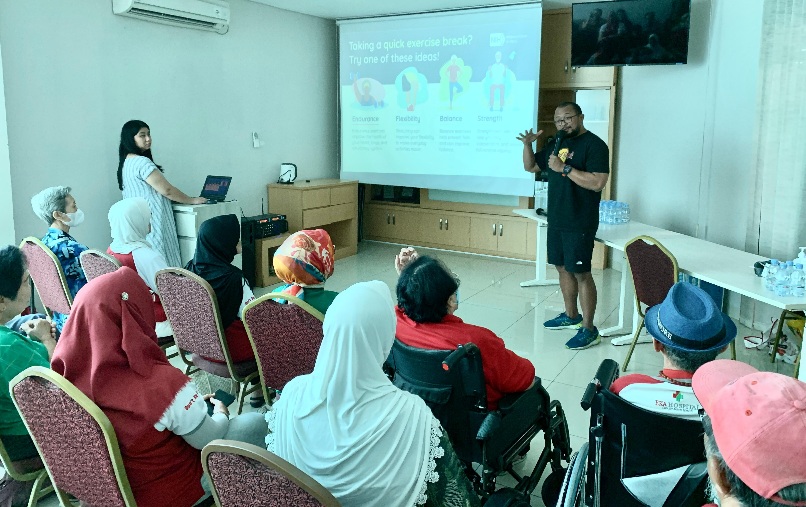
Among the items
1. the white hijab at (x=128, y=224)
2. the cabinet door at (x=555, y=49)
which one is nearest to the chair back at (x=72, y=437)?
the white hijab at (x=128, y=224)

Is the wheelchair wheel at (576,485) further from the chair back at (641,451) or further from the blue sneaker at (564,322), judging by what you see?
the blue sneaker at (564,322)

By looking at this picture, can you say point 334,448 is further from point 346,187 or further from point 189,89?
point 346,187

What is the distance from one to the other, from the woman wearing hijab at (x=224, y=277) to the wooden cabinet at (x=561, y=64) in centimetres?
441

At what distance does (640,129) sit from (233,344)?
4.58 metres

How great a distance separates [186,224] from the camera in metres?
5.15

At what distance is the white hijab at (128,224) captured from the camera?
3344 mm

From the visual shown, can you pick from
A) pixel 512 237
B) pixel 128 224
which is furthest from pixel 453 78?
pixel 128 224

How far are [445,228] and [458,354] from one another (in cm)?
544

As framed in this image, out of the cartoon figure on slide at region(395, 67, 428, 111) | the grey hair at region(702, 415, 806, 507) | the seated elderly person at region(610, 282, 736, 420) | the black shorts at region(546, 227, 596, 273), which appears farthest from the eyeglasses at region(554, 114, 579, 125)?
the grey hair at region(702, 415, 806, 507)

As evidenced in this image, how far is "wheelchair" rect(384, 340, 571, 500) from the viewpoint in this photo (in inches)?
75.6

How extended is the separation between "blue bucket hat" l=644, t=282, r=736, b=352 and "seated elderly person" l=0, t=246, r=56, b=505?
183 cm

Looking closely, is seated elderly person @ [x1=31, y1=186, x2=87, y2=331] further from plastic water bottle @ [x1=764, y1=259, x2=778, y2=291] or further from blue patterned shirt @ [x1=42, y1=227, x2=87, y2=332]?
plastic water bottle @ [x1=764, y1=259, x2=778, y2=291]

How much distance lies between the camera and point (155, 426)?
166cm

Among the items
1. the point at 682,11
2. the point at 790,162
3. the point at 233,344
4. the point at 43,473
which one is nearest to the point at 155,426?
the point at 43,473
